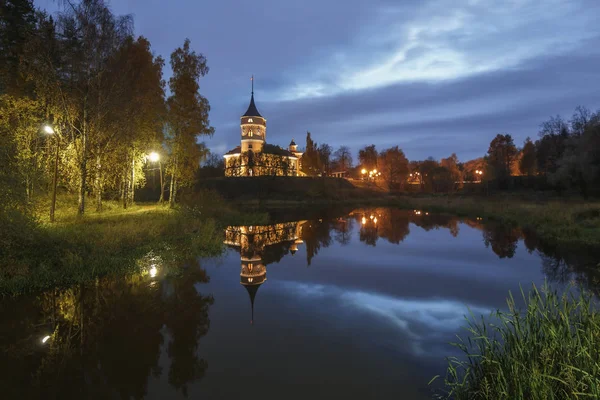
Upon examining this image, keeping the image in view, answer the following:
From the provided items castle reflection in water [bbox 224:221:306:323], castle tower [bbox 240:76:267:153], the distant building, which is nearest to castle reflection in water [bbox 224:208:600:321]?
castle reflection in water [bbox 224:221:306:323]

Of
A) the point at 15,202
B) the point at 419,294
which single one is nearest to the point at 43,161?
the point at 15,202

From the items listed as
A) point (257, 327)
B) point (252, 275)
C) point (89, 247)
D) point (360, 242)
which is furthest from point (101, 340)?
point (360, 242)

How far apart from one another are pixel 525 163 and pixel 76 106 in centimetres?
9220

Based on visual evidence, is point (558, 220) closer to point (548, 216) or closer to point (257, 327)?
point (548, 216)

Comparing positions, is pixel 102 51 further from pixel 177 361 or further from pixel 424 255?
pixel 424 255

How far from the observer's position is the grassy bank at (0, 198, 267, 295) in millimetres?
10266

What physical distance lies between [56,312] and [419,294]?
1107 centimetres

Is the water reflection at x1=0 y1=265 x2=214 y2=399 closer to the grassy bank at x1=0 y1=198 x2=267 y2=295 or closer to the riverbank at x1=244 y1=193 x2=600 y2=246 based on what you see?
the grassy bank at x1=0 y1=198 x2=267 y2=295

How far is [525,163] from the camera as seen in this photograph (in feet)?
263

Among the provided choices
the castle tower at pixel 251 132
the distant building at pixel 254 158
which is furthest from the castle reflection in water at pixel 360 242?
the castle tower at pixel 251 132

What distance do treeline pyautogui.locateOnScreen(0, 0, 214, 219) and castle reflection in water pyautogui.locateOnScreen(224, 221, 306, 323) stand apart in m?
8.16

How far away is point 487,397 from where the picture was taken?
4582mm

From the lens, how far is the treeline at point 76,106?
15.9 meters

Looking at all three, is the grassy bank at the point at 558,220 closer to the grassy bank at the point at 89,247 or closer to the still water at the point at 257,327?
the still water at the point at 257,327
